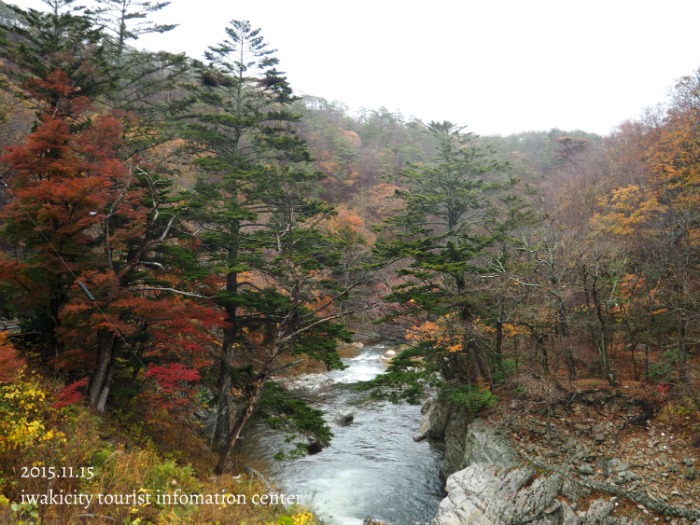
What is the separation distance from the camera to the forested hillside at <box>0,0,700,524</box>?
30.1ft

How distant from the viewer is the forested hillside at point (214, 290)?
9164 millimetres

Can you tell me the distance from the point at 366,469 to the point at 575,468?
789cm

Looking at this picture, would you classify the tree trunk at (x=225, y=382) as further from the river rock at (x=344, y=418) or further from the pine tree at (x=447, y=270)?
the river rock at (x=344, y=418)

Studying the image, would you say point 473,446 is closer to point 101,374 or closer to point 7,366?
point 101,374

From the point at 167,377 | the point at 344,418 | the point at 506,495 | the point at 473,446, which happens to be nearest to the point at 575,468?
the point at 506,495

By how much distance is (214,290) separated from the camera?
13789 millimetres

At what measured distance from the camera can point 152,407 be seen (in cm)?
1172

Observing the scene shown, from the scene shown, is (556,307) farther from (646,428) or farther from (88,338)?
(88,338)

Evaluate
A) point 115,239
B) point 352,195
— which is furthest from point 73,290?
point 352,195

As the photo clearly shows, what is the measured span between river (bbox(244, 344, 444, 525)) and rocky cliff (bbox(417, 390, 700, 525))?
2.27 m

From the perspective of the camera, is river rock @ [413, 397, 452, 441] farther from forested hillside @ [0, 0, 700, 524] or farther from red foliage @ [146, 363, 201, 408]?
red foliage @ [146, 363, 201, 408]

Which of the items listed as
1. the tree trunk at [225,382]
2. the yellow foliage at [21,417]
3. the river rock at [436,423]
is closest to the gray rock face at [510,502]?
the river rock at [436,423]

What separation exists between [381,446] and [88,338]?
43.3ft

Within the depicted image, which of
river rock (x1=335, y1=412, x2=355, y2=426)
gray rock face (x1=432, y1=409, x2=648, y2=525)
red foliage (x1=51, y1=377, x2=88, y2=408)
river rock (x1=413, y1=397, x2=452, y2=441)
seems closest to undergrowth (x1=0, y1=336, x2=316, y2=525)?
red foliage (x1=51, y1=377, x2=88, y2=408)
